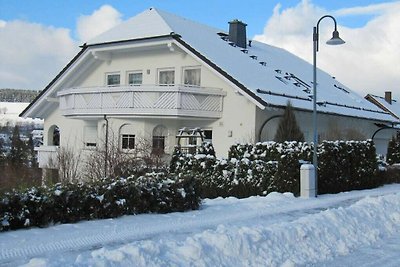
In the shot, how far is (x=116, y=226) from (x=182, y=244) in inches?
90.0

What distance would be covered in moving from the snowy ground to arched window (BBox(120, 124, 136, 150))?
13.7m

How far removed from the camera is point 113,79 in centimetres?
2919

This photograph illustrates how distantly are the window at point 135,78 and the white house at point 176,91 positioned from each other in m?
0.05

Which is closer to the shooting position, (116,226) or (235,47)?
(116,226)

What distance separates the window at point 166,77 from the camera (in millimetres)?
26594

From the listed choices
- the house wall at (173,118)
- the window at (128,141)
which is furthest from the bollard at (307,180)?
the window at (128,141)

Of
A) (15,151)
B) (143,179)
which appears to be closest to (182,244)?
(143,179)

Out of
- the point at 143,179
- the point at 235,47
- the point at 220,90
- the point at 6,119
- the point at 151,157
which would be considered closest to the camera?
the point at 143,179

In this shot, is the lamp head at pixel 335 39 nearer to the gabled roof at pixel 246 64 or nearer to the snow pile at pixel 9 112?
the gabled roof at pixel 246 64

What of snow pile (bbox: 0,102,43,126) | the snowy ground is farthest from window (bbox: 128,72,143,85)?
snow pile (bbox: 0,102,43,126)

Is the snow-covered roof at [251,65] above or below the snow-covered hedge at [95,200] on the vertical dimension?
above

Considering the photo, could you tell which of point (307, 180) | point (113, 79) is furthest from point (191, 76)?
point (307, 180)

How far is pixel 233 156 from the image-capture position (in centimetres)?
1783

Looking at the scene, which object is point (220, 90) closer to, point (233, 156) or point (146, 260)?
point (233, 156)
